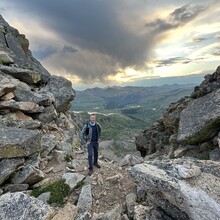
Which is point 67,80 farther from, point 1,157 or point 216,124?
point 216,124

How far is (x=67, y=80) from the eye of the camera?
1629 inches

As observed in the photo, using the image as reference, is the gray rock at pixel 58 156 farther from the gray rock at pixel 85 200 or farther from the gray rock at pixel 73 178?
the gray rock at pixel 85 200

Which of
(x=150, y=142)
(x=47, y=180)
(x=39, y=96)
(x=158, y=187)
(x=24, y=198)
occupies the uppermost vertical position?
(x=39, y=96)

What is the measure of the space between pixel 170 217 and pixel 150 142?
92.2 ft

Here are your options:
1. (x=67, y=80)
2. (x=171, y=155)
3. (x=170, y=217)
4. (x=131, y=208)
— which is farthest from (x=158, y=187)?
(x=67, y=80)

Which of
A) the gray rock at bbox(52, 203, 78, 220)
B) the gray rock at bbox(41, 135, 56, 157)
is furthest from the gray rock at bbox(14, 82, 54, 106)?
the gray rock at bbox(52, 203, 78, 220)

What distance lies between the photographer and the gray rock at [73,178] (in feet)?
63.4

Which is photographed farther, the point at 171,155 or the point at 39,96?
the point at 39,96

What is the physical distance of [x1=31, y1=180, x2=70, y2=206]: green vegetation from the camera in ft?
58.2

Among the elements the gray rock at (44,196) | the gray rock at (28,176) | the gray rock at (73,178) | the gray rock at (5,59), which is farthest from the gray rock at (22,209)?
the gray rock at (5,59)

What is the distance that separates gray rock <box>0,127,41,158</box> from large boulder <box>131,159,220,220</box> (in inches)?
426

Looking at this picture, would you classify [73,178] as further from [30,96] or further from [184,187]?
[30,96]

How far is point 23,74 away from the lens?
113 feet

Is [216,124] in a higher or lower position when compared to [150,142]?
higher
